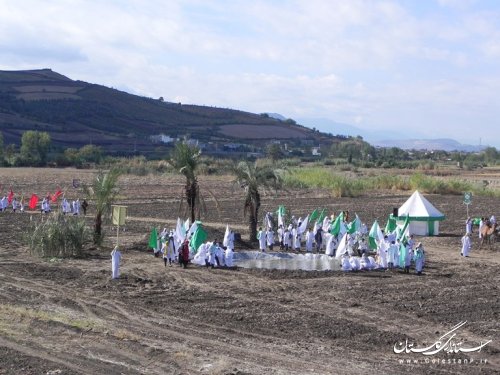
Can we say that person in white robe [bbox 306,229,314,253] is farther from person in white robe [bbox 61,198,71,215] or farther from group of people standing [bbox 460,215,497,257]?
person in white robe [bbox 61,198,71,215]

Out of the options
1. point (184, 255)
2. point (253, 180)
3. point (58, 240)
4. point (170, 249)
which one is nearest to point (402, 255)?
point (184, 255)

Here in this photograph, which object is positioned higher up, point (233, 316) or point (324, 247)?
point (324, 247)

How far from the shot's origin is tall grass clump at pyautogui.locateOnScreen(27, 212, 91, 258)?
25766mm

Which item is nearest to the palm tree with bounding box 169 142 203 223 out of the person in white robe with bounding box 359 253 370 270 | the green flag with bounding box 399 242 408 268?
the person in white robe with bounding box 359 253 370 270

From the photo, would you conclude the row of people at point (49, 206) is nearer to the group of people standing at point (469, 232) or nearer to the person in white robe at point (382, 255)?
the group of people standing at point (469, 232)

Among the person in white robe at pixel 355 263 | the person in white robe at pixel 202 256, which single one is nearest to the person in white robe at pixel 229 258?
the person in white robe at pixel 202 256

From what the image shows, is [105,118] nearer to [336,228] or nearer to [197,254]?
[336,228]

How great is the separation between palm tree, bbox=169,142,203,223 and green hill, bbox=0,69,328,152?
9332cm

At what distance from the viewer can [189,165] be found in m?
29.6

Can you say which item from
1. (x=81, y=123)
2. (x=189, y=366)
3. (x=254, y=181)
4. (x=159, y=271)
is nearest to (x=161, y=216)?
(x=254, y=181)

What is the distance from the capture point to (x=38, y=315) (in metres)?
16.8

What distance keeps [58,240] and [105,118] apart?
410 ft

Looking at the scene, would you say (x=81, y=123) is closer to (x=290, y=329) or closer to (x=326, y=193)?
(x=326, y=193)

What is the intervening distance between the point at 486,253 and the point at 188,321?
16.0 metres
